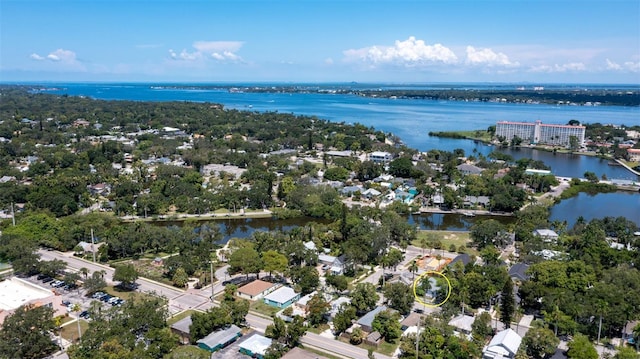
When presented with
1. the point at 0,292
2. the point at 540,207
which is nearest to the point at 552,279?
the point at 540,207

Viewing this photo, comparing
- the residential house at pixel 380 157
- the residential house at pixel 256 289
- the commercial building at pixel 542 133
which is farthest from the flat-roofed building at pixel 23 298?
the commercial building at pixel 542 133

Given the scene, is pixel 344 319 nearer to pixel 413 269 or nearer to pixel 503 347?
pixel 503 347

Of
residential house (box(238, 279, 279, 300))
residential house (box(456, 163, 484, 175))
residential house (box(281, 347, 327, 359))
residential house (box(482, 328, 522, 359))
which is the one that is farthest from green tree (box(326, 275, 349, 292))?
residential house (box(456, 163, 484, 175))

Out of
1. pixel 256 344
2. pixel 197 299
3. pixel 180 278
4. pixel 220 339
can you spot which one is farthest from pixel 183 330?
pixel 180 278

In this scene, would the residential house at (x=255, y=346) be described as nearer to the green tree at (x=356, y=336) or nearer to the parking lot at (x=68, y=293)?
the green tree at (x=356, y=336)

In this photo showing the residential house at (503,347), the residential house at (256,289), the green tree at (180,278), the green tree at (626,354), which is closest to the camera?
the green tree at (626,354)

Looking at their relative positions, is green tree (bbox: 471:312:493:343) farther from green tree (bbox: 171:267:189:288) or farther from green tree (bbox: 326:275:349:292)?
green tree (bbox: 171:267:189:288)
